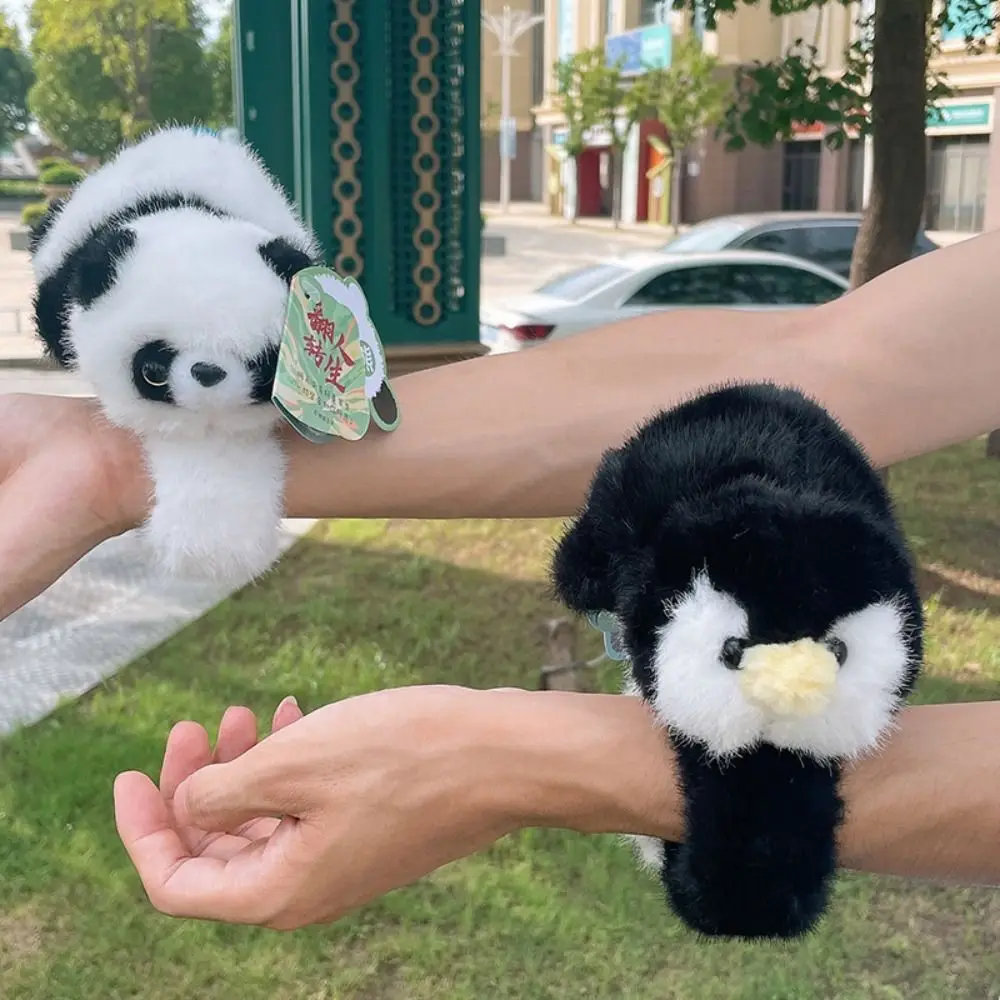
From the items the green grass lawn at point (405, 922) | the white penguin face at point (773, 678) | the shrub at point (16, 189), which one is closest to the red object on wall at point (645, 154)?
the shrub at point (16, 189)

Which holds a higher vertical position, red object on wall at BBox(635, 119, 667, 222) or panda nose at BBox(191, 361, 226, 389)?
red object on wall at BBox(635, 119, 667, 222)

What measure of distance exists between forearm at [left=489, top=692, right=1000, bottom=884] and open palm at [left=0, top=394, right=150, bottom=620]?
0.43 m

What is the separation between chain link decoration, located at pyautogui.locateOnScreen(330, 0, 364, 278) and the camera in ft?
11.7

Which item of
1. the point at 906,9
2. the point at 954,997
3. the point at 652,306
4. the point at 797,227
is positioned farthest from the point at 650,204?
the point at 954,997

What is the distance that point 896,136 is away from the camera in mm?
4449

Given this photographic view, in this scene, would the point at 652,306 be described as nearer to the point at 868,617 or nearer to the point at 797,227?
the point at 797,227

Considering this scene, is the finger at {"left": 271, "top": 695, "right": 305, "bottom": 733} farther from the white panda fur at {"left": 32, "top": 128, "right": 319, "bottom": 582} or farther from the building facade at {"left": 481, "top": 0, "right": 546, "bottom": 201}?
the building facade at {"left": 481, "top": 0, "right": 546, "bottom": 201}

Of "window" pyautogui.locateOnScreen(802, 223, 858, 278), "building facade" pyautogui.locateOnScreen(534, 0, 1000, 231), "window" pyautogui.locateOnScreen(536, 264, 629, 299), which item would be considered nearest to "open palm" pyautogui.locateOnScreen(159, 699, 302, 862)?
"window" pyautogui.locateOnScreen(536, 264, 629, 299)

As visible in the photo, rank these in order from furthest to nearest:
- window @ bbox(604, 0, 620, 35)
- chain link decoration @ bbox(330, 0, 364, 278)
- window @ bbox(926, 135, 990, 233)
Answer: window @ bbox(604, 0, 620, 35), window @ bbox(926, 135, 990, 233), chain link decoration @ bbox(330, 0, 364, 278)

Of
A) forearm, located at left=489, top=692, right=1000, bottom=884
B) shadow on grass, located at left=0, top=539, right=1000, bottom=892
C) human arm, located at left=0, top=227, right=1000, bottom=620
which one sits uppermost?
human arm, located at left=0, top=227, right=1000, bottom=620

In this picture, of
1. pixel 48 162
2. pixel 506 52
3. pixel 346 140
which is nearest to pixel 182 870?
pixel 346 140

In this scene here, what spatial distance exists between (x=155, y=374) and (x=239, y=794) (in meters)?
0.36

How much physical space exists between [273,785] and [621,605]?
29cm

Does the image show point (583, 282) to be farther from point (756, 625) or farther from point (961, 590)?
point (756, 625)
